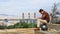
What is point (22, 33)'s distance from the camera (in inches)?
265

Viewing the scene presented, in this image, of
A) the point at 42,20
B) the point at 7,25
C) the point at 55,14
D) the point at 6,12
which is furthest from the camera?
the point at 55,14

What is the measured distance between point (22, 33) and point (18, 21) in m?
2.22

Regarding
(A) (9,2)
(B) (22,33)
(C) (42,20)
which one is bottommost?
(B) (22,33)

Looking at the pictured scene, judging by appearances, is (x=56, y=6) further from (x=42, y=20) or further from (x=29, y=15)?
(x=42, y=20)

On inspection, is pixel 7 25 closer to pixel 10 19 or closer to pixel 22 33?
pixel 10 19

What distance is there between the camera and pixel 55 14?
32.2ft

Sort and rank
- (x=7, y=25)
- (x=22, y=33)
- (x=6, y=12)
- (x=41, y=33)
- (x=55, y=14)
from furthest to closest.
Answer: (x=55, y=14) < (x=6, y=12) < (x=7, y=25) < (x=22, y=33) < (x=41, y=33)

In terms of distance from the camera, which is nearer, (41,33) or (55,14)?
(41,33)

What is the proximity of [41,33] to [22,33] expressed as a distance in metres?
1.73

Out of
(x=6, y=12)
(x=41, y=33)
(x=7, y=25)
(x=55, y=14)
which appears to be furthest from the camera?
(x=55, y=14)

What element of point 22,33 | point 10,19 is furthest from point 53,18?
point 22,33

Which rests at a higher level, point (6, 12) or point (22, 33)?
point (6, 12)

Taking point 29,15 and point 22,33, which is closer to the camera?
point 22,33

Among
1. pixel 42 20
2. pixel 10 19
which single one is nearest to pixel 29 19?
pixel 10 19
